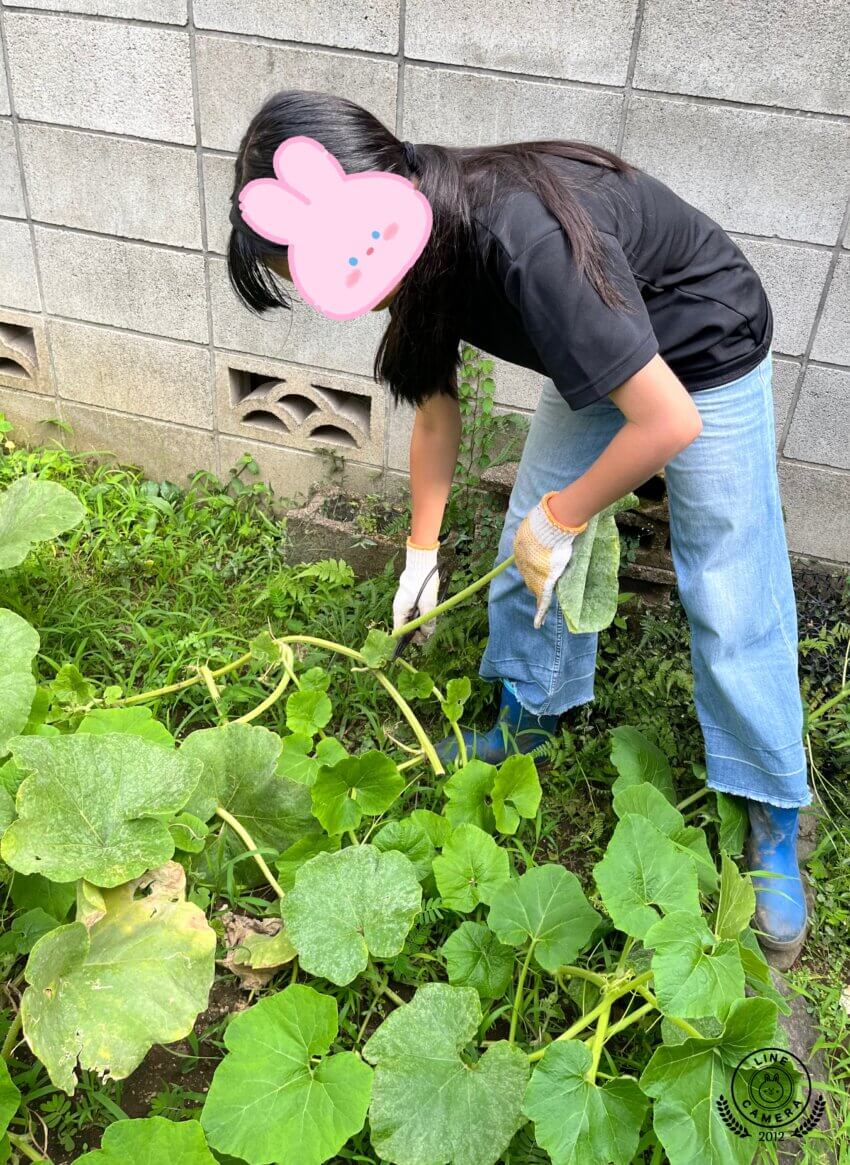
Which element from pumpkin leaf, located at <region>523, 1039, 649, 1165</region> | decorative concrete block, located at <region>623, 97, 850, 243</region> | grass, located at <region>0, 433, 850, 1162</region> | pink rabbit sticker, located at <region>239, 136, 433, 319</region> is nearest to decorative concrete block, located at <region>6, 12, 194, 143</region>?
grass, located at <region>0, 433, 850, 1162</region>

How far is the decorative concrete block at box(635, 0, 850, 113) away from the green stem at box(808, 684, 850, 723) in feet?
4.42

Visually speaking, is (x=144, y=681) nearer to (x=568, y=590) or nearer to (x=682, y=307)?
(x=568, y=590)

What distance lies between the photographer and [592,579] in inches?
73.2

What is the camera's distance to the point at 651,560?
8.18 feet

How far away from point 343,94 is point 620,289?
1396mm

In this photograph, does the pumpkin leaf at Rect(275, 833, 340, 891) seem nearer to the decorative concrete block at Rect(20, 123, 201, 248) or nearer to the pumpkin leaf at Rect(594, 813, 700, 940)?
the pumpkin leaf at Rect(594, 813, 700, 940)

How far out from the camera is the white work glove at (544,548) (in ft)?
5.69

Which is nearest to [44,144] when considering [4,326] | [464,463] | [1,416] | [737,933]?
[4,326]

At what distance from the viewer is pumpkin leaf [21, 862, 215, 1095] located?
49.0 inches

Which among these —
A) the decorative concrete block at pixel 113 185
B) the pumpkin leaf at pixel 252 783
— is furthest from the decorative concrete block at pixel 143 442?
the pumpkin leaf at pixel 252 783

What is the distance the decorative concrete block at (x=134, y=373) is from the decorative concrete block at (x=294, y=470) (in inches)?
5.0

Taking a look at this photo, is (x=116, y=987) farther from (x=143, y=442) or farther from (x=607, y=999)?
(x=143, y=442)

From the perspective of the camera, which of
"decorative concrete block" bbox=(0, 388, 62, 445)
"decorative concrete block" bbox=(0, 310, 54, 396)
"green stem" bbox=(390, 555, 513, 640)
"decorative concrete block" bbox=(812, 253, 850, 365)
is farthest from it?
"decorative concrete block" bbox=(0, 388, 62, 445)

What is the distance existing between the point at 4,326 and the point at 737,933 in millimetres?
2981
